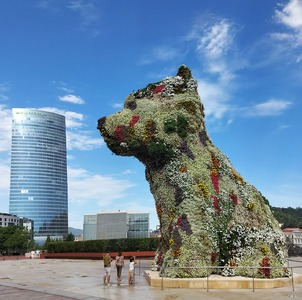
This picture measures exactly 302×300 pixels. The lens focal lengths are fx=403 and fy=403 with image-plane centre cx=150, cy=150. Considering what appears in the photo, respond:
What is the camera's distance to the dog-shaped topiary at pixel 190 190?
13258 millimetres

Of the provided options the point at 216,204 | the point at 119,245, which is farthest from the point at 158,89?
the point at 119,245

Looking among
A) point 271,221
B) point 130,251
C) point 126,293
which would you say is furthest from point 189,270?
point 130,251

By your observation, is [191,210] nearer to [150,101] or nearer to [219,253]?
[219,253]

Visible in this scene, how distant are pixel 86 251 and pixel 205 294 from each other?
956 inches

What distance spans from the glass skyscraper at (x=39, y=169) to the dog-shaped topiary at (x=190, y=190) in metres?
146

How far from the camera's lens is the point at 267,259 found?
43.2 ft

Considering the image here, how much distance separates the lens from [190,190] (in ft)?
45.8

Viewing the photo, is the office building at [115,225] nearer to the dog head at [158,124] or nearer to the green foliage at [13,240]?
the green foliage at [13,240]

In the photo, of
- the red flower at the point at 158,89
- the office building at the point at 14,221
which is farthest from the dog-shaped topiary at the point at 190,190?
the office building at the point at 14,221

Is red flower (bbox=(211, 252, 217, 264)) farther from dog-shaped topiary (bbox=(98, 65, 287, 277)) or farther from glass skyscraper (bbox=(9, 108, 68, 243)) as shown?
glass skyscraper (bbox=(9, 108, 68, 243))

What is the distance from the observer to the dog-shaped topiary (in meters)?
13.3

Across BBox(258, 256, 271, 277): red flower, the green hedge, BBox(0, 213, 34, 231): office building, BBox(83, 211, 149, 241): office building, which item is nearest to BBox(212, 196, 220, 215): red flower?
BBox(258, 256, 271, 277): red flower

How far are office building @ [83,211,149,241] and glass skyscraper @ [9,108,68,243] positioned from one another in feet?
154

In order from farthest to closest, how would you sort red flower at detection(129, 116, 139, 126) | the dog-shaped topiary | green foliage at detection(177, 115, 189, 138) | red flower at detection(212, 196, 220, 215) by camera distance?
1. red flower at detection(129, 116, 139, 126)
2. green foliage at detection(177, 115, 189, 138)
3. red flower at detection(212, 196, 220, 215)
4. the dog-shaped topiary
